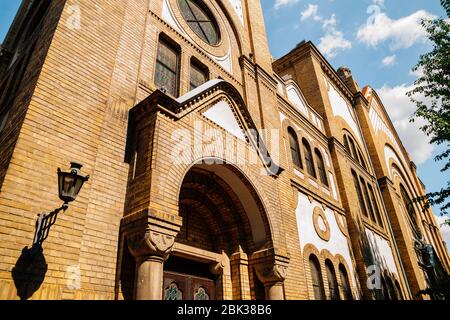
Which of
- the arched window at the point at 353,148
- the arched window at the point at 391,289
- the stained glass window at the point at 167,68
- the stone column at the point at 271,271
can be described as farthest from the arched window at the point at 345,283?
the stained glass window at the point at 167,68

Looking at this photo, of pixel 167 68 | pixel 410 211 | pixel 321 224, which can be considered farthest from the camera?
pixel 410 211

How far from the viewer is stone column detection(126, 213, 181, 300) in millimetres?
3904

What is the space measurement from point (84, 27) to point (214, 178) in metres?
3.57

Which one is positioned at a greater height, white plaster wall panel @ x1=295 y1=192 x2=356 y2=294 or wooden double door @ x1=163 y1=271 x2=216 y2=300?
Answer: white plaster wall panel @ x1=295 y1=192 x2=356 y2=294

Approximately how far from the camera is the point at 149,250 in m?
4.00

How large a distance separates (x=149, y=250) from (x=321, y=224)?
7.17 meters

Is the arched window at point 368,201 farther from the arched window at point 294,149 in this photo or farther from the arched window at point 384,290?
the arched window at point 294,149

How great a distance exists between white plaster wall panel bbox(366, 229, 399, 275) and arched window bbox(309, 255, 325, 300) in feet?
15.7

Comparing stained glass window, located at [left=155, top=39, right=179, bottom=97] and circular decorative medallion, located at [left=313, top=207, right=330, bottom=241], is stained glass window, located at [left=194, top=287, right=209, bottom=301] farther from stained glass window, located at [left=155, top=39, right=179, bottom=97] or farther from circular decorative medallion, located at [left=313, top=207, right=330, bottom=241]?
circular decorative medallion, located at [left=313, top=207, right=330, bottom=241]

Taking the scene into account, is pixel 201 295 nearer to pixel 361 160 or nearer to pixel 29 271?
pixel 29 271

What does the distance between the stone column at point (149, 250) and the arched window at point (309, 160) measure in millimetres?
8095

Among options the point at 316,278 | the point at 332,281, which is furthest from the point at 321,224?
the point at 316,278

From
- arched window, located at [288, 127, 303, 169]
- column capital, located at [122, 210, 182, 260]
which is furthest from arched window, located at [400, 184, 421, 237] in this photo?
column capital, located at [122, 210, 182, 260]
